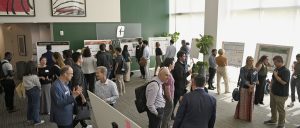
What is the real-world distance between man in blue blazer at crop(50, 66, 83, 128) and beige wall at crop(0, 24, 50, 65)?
22.5 feet

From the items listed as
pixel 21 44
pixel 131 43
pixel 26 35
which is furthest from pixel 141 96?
pixel 21 44

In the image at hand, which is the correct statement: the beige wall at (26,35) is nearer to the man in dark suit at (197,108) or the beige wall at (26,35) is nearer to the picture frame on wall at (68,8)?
the picture frame on wall at (68,8)

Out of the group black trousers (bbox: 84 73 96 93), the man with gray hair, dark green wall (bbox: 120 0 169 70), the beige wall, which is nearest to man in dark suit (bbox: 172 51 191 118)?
the man with gray hair

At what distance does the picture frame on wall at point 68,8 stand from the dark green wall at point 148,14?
71.6 inches

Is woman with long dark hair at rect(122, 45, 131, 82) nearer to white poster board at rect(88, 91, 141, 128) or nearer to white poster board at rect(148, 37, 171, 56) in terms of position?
white poster board at rect(148, 37, 171, 56)

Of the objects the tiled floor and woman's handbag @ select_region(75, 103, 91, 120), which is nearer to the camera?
woman's handbag @ select_region(75, 103, 91, 120)

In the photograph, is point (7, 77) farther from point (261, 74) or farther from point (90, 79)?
point (261, 74)

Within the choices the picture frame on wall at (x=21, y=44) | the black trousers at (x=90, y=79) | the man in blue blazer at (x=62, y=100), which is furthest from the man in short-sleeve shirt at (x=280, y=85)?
the picture frame on wall at (x=21, y=44)

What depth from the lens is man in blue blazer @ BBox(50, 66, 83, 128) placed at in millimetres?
3008

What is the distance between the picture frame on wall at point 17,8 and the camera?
7.83 meters

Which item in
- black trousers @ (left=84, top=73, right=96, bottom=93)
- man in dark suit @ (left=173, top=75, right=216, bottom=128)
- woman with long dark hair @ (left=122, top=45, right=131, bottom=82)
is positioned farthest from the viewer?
woman with long dark hair @ (left=122, top=45, right=131, bottom=82)

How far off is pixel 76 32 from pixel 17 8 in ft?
7.02

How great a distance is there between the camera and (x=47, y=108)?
18.9ft

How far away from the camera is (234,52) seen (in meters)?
7.66
